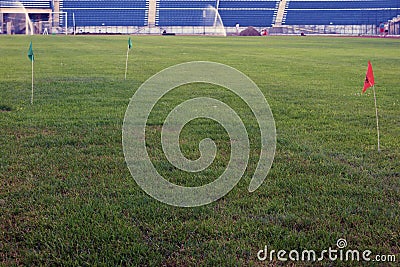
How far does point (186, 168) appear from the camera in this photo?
477cm

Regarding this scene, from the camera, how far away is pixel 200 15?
63.8m

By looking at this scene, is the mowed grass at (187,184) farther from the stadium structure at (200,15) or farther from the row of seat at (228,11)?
the row of seat at (228,11)

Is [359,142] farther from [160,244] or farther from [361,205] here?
[160,244]

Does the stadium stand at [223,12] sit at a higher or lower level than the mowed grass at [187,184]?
higher

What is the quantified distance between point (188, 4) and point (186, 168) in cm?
6324

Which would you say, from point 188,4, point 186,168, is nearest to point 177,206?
point 186,168
